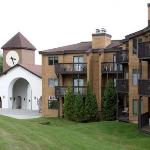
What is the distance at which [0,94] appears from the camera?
200ft

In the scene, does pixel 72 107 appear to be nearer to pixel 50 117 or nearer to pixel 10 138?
pixel 50 117

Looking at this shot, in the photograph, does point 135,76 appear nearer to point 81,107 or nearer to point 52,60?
point 81,107

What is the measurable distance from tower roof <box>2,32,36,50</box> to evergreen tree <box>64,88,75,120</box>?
26881 mm

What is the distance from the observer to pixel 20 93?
63594 millimetres

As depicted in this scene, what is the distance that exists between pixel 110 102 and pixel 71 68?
6.52 metres

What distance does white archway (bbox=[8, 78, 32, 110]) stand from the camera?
61031 mm

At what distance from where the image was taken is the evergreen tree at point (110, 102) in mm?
41812

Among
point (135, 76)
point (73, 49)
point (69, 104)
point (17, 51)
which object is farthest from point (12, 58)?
point (135, 76)

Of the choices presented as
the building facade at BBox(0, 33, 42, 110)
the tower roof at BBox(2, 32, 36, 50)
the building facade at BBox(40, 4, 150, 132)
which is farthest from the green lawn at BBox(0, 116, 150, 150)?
the tower roof at BBox(2, 32, 36, 50)

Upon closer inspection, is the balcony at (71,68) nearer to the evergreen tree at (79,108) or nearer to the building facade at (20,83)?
the evergreen tree at (79,108)

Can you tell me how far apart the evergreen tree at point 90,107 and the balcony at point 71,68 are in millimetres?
2858

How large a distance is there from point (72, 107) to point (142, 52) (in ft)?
53.8

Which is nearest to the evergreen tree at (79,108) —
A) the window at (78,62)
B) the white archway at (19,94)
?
the window at (78,62)

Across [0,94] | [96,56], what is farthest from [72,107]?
[0,94]
